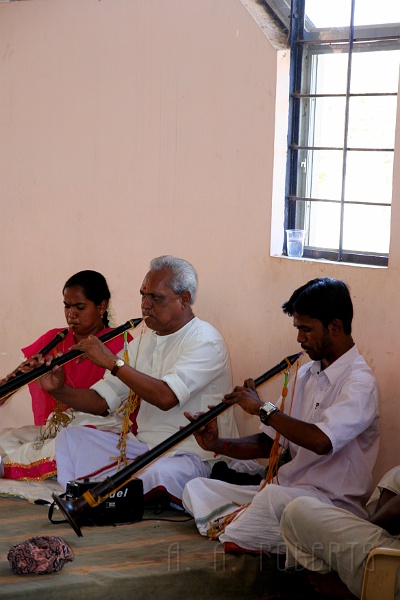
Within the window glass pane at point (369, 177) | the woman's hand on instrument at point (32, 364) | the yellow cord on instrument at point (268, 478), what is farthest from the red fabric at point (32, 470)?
the window glass pane at point (369, 177)

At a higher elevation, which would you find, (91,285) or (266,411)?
(91,285)

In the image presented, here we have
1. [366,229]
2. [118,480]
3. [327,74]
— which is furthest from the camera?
[327,74]

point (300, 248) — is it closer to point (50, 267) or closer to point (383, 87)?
point (383, 87)

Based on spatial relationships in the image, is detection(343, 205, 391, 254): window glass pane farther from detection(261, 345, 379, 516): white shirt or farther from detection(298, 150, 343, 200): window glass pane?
detection(261, 345, 379, 516): white shirt

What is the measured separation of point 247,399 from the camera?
3.78 meters

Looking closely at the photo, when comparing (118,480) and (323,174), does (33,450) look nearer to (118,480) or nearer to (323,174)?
(118,480)

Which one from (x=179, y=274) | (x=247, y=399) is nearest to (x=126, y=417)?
(x=179, y=274)

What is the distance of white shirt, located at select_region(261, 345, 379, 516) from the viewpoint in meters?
3.63

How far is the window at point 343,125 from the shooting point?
444 cm

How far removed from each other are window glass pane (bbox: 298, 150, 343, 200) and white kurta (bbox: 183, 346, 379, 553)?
113 cm

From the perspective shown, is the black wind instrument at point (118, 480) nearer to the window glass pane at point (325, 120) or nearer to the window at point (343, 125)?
the window at point (343, 125)

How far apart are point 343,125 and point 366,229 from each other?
523mm

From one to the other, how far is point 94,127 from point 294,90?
1.50 meters

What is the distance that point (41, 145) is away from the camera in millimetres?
6215
